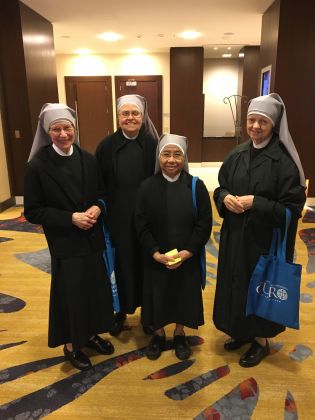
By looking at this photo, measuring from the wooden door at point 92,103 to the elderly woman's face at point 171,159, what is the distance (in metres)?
8.05

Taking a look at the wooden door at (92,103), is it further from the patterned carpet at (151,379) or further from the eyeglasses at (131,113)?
the eyeglasses at (131,113)

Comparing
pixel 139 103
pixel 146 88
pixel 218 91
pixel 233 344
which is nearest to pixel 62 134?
pixel 139 103

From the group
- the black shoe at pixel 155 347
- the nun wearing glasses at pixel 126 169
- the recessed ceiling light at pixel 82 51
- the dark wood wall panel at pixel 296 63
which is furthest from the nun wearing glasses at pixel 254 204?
the recessed ceiling light at pixel 82 51

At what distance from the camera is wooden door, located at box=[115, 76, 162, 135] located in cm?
916

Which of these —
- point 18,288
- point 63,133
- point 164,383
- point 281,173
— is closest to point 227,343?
Answer: point 164,383

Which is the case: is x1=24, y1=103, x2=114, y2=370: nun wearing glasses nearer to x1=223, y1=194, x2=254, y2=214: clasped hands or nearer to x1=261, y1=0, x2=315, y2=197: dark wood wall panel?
x1=223, y1=194, x2=254, y2=214: clasped hands

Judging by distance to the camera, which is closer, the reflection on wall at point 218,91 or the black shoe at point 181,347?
the black shoe at point 181,347

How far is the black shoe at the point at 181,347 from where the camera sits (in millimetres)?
2141

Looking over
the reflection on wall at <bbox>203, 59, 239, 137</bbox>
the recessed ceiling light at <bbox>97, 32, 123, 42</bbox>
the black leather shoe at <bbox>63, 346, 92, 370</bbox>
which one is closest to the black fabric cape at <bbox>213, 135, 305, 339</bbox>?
the black leather shoe at <bbox>63, 346, 92, 370</bbox>

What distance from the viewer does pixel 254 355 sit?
210cm

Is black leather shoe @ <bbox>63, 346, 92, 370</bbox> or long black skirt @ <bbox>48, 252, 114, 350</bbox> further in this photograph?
black leather shoe @ <bbox>63, 346, 92, 370</bbox>

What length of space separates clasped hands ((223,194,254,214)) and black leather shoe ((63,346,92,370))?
1247 mm

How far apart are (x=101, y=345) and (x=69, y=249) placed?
745 millimetres

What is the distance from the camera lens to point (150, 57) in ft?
29.8
